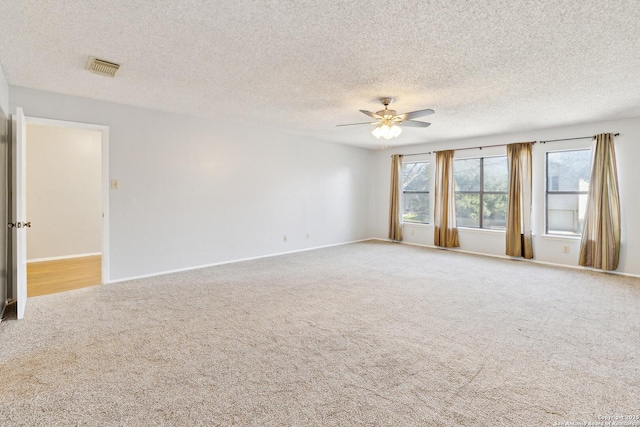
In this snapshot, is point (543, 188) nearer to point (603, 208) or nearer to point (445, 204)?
point (603, 208)

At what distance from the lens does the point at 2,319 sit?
9.84ft

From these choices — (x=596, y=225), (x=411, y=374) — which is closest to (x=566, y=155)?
(x=596, y=225)

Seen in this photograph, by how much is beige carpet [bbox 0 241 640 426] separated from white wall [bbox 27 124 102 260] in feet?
8.96

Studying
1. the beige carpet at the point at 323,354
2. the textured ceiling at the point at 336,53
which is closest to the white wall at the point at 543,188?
the textured ceiling at the point at 336,53

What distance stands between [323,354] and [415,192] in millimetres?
6048

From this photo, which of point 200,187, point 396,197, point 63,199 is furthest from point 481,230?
point 63,199

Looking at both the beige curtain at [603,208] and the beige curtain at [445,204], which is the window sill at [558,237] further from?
the beige curtain at [445,204]

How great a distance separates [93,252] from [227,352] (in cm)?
543

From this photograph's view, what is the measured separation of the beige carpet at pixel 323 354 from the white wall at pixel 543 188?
3.68 ft

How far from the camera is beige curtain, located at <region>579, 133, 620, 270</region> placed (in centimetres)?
481

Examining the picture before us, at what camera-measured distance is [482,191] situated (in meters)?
6.54

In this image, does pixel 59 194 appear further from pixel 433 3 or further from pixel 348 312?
pixel 433 3

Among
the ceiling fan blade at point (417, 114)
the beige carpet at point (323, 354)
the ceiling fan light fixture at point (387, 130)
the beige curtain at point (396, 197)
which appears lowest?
the beige carpet at point (323, 354)

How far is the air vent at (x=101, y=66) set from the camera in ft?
9.37
